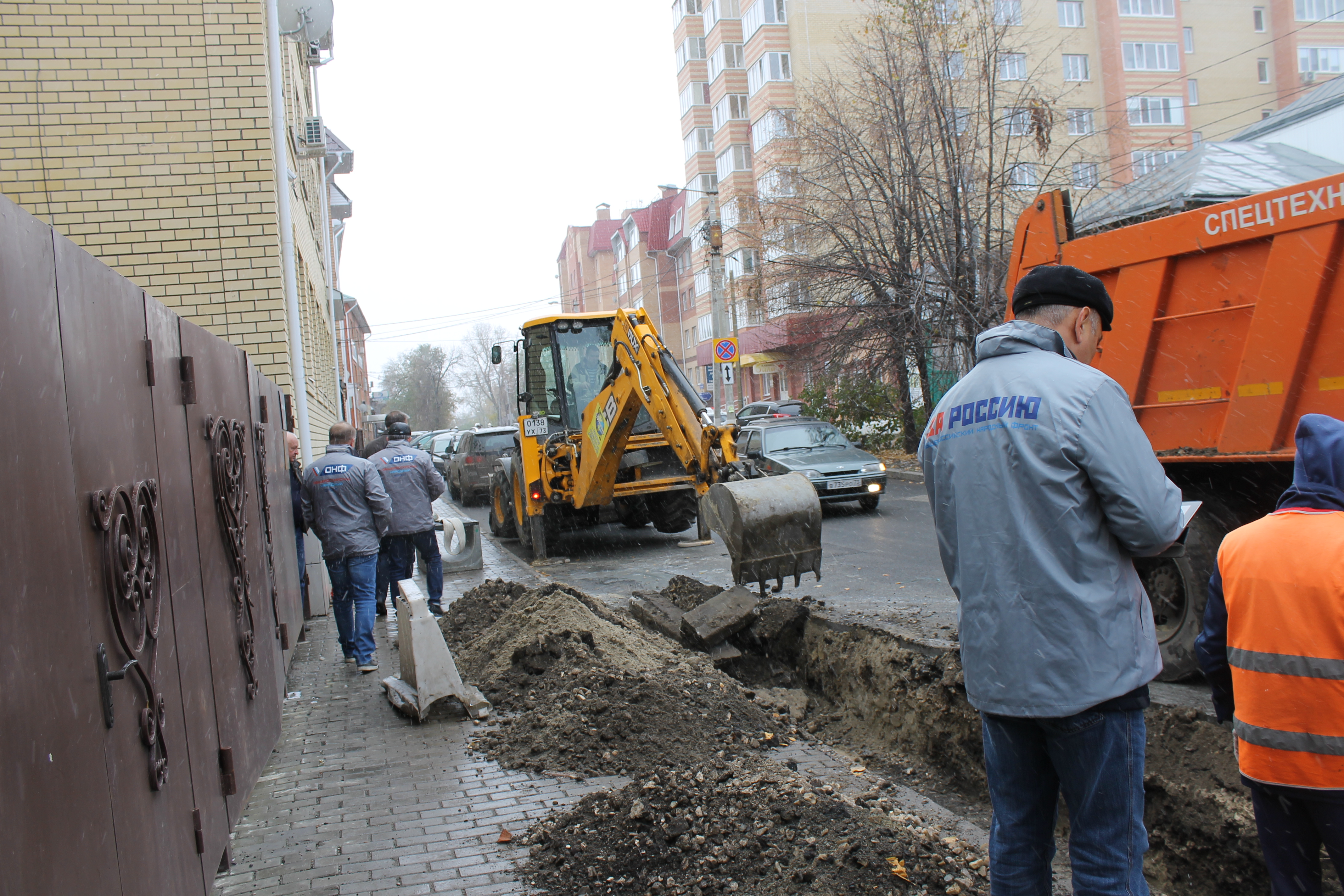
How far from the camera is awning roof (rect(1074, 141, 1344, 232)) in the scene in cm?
1908

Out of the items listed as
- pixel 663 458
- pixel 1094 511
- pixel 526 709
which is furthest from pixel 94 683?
pixel 663 458

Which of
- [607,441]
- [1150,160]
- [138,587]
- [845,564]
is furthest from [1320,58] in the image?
[138,587]

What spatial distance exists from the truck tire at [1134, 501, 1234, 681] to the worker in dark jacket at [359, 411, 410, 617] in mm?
6182

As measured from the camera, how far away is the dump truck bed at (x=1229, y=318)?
5582mm

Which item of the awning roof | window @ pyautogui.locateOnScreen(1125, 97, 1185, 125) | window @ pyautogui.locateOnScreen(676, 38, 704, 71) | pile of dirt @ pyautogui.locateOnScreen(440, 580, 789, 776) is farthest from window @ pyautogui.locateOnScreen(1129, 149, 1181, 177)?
pile of dirt @ pyautogui.locateOnScreen(440, 580, 789, 776)

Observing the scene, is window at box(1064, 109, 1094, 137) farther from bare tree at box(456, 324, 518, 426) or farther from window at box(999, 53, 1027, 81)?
bare tree at box(456, 324, 518, 426)

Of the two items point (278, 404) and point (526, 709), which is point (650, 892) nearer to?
point (526, 709)

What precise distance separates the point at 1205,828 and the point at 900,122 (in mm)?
19793

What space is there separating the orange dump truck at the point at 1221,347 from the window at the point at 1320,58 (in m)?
56.2

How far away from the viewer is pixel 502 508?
54.0ft

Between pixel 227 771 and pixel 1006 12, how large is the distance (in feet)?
83.2

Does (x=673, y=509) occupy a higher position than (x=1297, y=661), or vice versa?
(x=1297, y=661)

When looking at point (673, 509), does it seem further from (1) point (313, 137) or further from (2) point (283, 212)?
(1) point (313, 137)

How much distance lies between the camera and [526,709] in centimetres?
593
